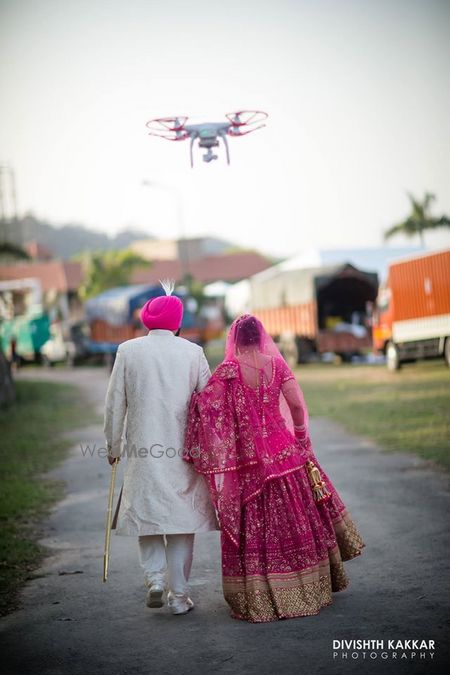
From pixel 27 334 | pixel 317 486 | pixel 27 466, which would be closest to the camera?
pixel 317 486

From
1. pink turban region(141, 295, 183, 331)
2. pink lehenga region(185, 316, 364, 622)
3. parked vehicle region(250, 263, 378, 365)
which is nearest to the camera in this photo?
pink lehenga region(185, 316, 364, 622)

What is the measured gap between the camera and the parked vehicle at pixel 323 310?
88.6 feet

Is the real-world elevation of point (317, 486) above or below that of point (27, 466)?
above

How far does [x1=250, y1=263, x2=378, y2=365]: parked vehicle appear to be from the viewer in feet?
88.6

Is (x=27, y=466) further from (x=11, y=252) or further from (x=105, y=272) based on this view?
(x=105, y=272)

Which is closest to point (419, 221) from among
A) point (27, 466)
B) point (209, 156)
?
point (27, 466)

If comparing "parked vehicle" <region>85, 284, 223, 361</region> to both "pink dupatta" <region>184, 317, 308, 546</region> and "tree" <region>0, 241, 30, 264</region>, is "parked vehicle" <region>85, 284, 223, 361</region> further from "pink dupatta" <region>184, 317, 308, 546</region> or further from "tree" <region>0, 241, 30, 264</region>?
"pink dupatta" <region>184, 317, 308, 546</region>

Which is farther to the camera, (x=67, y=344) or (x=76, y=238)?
(x=76, y=238)

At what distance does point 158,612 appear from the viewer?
5.27m

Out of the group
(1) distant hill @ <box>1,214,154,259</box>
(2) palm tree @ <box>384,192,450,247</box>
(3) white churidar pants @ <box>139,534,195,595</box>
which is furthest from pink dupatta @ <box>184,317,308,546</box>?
(1) distant hill @ <box>1,214,154,259</box>

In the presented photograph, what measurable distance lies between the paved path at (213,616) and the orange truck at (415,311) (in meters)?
14.5

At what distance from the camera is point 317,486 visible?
17.0 feet

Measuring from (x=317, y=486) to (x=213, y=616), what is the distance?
0.92 meters

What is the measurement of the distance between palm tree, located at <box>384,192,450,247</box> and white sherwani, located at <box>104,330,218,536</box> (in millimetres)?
16700
